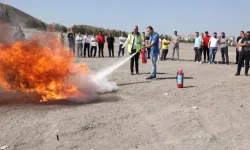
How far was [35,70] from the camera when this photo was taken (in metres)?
9.27

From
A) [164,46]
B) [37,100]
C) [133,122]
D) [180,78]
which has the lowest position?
[133,122]

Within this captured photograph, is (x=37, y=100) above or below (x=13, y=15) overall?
below

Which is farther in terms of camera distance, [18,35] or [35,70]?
[18,35]

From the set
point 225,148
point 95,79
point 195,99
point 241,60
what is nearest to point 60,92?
point 95,79

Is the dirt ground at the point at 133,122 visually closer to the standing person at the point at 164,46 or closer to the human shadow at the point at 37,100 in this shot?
the human shadow at the point at 37,100

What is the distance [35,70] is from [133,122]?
3430mm

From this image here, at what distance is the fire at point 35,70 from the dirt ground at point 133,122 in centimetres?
48

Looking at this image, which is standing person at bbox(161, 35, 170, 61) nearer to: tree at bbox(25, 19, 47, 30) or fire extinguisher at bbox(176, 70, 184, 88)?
fire extinguisher at bbox(176, 70, 184, 88)

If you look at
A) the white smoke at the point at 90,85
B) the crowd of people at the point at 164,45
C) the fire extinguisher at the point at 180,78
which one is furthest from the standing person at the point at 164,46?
the white smoke at the point at 90,85

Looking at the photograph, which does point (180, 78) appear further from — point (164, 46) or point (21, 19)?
point (164, 46)

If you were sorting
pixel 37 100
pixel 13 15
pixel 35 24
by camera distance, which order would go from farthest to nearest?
1. pixel 35 24
2. pixel 13 15
3. pixel 37 100

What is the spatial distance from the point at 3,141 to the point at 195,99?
210 inches

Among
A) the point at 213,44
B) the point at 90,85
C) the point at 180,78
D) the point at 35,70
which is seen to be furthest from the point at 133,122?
the point at 213,44

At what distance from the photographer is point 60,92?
9492 millimetres
